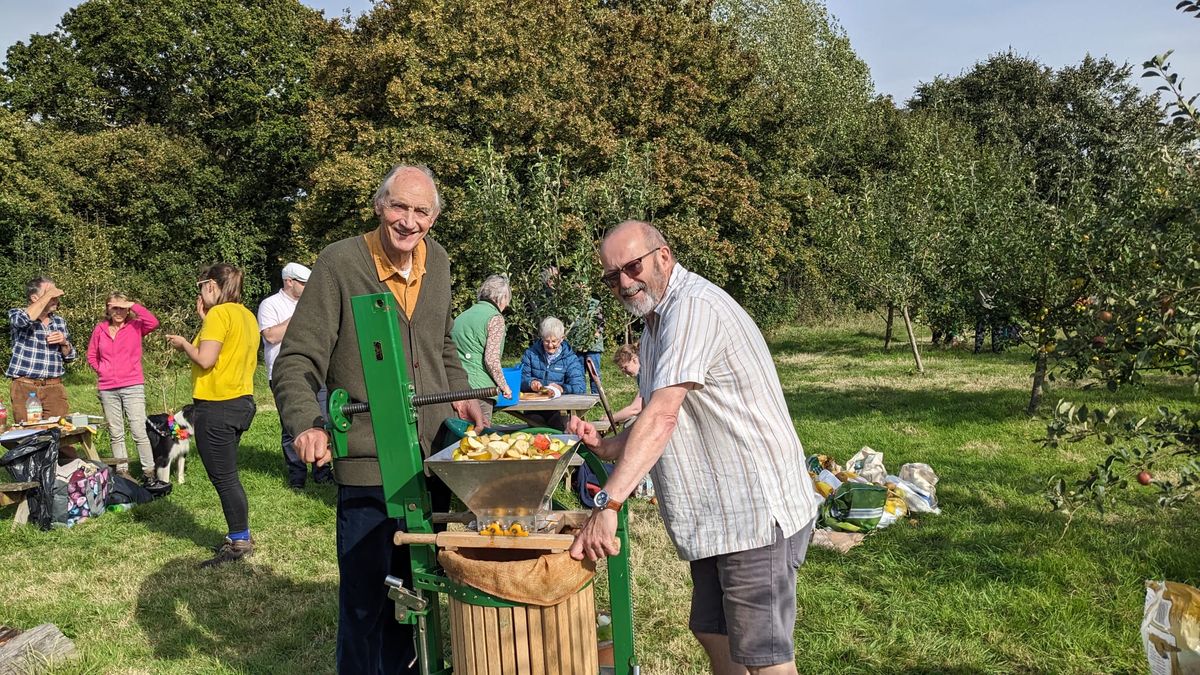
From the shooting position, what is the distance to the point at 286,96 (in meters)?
27.5

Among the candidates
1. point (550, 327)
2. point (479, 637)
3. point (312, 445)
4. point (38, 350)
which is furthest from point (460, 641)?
point (38, 350)

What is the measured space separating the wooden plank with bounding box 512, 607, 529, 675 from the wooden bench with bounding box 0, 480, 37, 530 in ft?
21.5

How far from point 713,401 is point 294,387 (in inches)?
59.4

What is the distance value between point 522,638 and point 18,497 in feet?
22.4

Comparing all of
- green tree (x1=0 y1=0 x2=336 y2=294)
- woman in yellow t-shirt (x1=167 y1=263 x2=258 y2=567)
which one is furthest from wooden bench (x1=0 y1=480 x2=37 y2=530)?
green tree (x1=0 y1=0 x2=336 y2=294)

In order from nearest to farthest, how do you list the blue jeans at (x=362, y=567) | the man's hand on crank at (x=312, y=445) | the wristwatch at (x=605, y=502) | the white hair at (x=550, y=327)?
the wristwatch at (x=605, y=502)
the man's hand on crank at (x=312, y=445)
the blue jeans at (x=362, y=567)
the white hair at (x=550, y=327)

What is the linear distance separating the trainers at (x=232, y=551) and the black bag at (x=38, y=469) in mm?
2141

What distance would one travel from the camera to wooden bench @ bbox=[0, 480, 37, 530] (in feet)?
24.3

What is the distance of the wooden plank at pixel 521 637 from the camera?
107 inches

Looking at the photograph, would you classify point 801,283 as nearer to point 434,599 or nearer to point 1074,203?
point 1074,203

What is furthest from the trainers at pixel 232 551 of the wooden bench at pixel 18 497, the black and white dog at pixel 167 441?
the black and white dog at pixel 167 441

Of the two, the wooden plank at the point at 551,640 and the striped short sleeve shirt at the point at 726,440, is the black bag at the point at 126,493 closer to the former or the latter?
the wooden plank at the point at 551,640

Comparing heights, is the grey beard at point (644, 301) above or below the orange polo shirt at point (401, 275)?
below

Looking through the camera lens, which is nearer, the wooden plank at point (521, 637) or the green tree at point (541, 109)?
the wooden plank at point (521, 637)
